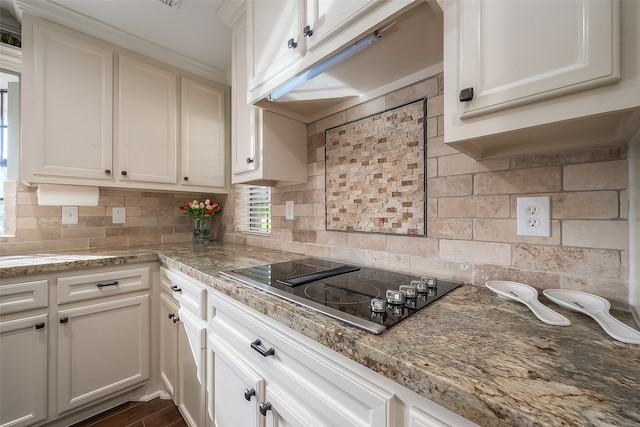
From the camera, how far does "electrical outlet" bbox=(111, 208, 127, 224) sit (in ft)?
6.77

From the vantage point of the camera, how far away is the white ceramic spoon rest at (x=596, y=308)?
21.7 inches

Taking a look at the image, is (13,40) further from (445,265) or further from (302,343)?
(445,265)

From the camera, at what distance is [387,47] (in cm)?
95

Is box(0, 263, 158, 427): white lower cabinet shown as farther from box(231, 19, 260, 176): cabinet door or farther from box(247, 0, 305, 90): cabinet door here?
box(247, 0, 305, 90): cabinet door

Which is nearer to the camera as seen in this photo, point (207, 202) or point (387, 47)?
point (387, 47)

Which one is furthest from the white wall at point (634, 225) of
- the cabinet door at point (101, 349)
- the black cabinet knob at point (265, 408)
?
the cabinet door at point (101, 349)

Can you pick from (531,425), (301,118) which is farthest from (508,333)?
(301,118)

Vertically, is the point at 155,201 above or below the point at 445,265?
above

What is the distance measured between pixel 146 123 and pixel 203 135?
0.41 metres

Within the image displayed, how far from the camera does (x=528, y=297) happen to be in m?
0.77

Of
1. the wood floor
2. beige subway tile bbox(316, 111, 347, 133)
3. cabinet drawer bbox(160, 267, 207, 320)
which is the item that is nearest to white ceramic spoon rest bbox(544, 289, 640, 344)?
beige subway tile bbox(316, 111, 347, 133)

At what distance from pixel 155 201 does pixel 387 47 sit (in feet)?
7.09

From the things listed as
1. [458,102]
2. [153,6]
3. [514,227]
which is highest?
[153,6]

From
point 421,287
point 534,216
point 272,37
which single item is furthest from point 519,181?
point 272,37
